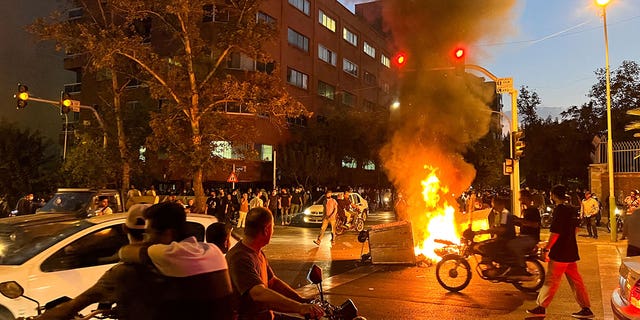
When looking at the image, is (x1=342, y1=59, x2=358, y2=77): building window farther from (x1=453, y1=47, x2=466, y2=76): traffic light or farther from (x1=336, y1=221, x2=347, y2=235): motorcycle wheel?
(x1=453, y1=47, x2=466, y2=76): traffic light

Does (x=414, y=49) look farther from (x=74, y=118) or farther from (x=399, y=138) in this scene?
(x=74, y=118)

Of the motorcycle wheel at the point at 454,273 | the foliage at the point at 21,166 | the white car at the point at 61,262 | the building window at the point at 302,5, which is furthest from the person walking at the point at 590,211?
the building window at the point at 302,5

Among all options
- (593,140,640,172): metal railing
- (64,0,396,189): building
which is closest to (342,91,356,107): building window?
(64,0,396,189): building

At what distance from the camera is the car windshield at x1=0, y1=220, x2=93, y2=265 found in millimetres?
5523

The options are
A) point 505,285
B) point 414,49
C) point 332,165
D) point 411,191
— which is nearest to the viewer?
point 505,285

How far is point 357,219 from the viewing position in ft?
70.9

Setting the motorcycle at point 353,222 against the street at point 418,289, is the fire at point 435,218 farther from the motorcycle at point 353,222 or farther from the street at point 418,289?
the motorcycle at point 353,222

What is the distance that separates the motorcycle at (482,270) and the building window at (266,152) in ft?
89.3

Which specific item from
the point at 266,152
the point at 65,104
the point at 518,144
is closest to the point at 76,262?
the point at 518,144

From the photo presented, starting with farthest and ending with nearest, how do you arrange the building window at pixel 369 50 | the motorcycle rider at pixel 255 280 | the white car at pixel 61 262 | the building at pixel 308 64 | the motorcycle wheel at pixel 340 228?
the building window at pixel 369 50 → the building at pixel 308 64 → the motorcycle wheel at pixel 340 228 → the white car at pixel 61 262 → the motorcycle rider at pixel 255 280

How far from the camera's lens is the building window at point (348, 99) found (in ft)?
161

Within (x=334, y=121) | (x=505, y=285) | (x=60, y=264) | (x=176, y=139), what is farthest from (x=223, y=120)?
(x=334, y=121)

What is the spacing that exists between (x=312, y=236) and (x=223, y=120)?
5.30 m

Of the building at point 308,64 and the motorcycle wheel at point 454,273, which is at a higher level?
the building at point 308,64
